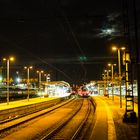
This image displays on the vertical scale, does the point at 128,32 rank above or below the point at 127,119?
above

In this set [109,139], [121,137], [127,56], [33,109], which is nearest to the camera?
[109,139]

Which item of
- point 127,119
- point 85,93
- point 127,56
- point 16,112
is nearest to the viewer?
point 127,56

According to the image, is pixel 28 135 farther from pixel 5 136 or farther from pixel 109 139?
pixel 109 139

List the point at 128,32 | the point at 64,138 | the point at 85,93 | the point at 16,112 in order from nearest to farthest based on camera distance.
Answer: the point at 64,138
the point at 128,32
the point at 16,112
the point at 85,93

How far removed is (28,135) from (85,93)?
345ft

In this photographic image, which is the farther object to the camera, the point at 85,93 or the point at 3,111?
the point at 85,93

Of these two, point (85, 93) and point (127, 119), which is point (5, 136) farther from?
point (85, 93)

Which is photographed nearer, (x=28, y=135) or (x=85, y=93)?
(x=28, y=135)

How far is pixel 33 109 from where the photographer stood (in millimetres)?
54719

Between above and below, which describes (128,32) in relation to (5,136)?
above

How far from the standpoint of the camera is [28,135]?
81.5 feet

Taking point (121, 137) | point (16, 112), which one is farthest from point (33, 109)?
point (121, 137)

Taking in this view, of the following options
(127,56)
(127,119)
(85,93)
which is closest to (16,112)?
(127,119)

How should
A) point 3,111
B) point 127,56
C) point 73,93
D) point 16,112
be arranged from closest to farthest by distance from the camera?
point 127,56 < point 3,111 < point 16,112 < point 73,93
